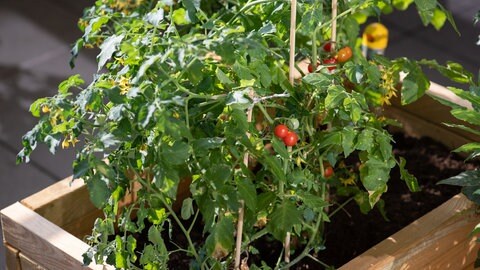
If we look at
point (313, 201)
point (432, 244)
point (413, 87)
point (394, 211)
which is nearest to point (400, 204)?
point (394, 211)

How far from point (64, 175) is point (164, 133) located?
1.70 meters

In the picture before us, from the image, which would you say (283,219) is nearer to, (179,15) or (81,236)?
(179,15)

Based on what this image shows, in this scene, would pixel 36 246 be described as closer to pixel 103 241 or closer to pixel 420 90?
pixel 103 241

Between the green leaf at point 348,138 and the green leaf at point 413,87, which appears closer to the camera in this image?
the green leaf at point 348,138

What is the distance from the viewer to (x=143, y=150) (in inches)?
75.8

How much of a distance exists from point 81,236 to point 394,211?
85 cm

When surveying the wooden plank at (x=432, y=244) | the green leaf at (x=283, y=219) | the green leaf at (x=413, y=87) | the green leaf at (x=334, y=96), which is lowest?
the wooden plank at (x=432, y=244)

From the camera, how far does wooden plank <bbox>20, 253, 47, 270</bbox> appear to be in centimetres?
223

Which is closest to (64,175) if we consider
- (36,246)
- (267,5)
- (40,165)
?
(40,165)

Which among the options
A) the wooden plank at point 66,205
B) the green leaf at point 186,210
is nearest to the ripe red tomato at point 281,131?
the green leaf at point 186,210

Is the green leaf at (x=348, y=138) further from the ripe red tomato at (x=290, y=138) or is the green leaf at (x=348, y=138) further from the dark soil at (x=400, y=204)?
the dark soil at (x=400, y=204)

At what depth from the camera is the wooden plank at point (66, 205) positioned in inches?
90.7

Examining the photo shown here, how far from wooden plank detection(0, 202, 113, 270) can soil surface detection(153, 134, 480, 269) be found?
0.33m

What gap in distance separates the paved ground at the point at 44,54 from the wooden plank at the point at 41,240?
99 cm
